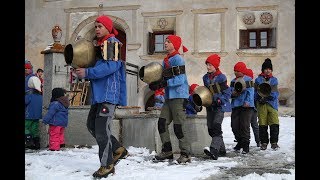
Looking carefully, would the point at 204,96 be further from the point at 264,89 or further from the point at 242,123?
the point at 264,89

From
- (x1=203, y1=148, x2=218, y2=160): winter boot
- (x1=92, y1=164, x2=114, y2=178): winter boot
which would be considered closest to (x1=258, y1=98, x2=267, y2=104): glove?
(x1=203, y1=148, x2=218, y2=160): winter boot

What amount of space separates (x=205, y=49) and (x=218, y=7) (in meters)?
1.38

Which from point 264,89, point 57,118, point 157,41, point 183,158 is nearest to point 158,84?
point 183,158

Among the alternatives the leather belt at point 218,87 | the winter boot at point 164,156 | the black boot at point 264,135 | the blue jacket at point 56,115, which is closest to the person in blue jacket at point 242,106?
the black boot at point 264,135

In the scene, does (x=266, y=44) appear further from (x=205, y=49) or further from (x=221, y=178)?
(x=221, y=178)

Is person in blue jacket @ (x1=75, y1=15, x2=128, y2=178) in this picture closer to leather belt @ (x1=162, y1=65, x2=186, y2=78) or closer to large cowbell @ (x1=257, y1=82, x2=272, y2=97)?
leather belt @ (x1=162, y1=65, x2=186, y2=78)

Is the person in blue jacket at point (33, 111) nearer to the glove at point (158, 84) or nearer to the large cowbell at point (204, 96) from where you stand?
the glove at point (158, 84)

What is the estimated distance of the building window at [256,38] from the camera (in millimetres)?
13977

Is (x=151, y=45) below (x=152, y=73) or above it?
above

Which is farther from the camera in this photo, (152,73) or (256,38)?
(256,38)

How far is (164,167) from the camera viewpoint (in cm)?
442

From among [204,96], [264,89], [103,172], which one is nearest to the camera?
[103,172]

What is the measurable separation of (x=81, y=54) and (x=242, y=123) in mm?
3142
